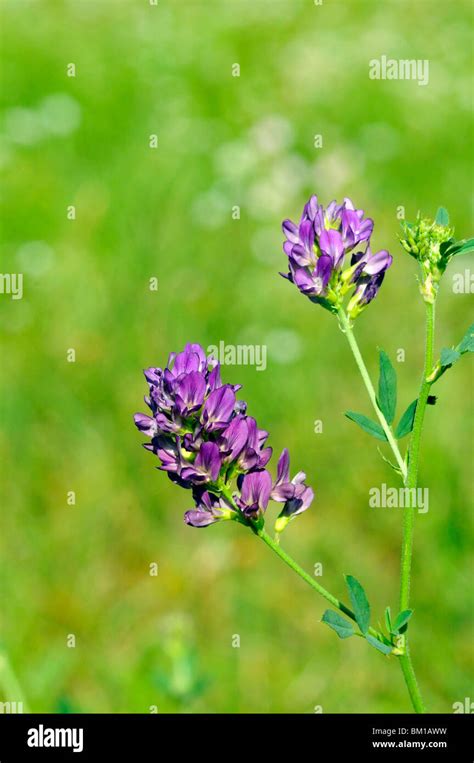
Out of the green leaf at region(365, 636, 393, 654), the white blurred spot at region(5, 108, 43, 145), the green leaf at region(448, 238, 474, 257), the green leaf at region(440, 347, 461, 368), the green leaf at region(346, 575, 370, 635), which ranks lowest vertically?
the green leaf at region(365, 636, 393, 654)

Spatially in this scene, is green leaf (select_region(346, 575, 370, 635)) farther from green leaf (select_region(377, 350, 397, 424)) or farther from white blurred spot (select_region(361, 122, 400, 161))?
white blurred spot (select_region(361, 122, 400, 161))

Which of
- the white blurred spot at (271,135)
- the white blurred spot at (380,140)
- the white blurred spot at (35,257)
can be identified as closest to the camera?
the white blurred spot at (35,257)

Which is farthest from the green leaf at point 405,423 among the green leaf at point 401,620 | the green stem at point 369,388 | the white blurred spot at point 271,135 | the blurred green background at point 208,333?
the white blurred spot at point 271,135

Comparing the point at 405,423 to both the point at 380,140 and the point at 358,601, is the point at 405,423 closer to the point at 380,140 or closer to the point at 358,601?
the point at 358,601

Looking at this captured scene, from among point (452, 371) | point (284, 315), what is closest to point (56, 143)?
point (284, 315)

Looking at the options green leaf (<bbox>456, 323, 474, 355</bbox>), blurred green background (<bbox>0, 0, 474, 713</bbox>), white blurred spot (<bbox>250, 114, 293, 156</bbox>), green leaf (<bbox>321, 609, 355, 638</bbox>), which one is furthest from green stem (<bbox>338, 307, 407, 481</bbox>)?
white blurred spot (<bbox>250, 114, 293, 156</bbox>)

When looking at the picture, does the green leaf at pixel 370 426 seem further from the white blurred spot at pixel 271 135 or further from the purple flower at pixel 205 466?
the white blurred spot at pixel 271 135
